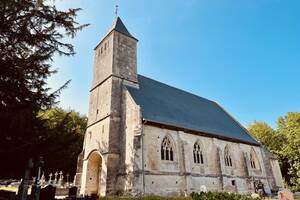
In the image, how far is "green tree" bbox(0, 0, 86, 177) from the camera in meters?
6.33

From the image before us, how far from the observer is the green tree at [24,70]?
633 centimetres

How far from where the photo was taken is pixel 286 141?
38500 mm

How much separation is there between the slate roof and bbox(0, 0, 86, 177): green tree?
432 inches

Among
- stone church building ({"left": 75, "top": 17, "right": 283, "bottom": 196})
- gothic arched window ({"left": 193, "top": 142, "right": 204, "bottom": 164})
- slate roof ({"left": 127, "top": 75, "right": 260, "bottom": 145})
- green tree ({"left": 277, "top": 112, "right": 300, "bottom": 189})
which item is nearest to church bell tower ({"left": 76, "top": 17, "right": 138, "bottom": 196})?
stone church building ({"left": 75, "top": 17, "right": 283, "bottom": 196})

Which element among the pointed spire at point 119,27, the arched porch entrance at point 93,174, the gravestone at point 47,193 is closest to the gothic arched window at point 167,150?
the arched porch entrance at point 93,174

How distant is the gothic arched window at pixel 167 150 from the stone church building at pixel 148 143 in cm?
9

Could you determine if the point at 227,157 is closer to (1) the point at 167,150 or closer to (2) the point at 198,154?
(2) the point at 198,154

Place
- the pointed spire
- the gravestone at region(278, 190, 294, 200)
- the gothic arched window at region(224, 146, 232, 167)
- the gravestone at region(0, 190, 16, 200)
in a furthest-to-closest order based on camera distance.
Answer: the pointed spire → the gothic arched window at region(224, 146, 232, 167) → the gravestone at region(278, 190, 294, 200) → the gravestone at region(0, 190, 16, 200)

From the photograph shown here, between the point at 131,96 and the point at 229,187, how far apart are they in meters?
13.3

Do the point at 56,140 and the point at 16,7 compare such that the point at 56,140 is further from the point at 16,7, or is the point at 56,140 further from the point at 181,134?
the point at 181,134

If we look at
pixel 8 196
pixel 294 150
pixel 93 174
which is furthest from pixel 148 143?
pixel 294 150

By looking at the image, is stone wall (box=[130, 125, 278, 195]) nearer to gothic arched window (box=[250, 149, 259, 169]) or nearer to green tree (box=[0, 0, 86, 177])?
gothic arched window (box=[250, 149, 259, 169])

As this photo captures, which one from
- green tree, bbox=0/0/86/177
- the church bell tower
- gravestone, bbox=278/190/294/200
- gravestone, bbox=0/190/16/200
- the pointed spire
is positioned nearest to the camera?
green tree, bbox=0/0/86/177

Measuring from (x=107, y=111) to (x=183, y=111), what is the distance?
875 cm
